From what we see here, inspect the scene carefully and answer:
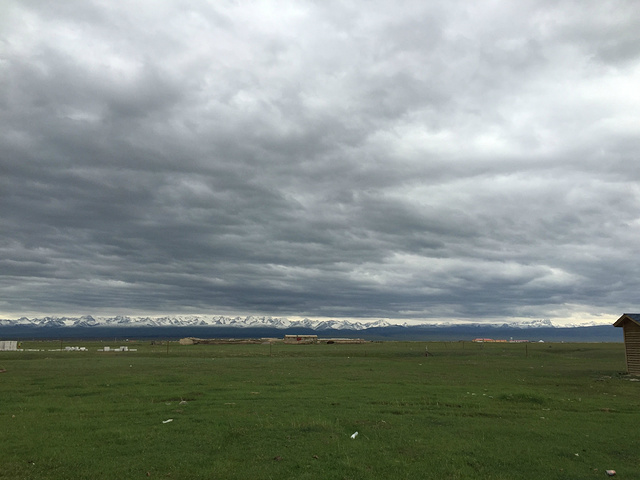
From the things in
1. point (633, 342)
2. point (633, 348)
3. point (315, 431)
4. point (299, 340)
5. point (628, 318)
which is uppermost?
point (628, 318)

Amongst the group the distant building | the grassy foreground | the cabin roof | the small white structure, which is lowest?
the distant building

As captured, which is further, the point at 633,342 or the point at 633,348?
the point at 633,342

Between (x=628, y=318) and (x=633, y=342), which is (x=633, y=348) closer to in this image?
(x=633, y=342)

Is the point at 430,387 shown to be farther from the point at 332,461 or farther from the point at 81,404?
the point at 81,404

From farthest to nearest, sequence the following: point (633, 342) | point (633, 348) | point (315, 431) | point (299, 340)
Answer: point (299, 340), point (633, 342), point (633, 348), point (315, 431)

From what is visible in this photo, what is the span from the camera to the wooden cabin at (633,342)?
134 ft

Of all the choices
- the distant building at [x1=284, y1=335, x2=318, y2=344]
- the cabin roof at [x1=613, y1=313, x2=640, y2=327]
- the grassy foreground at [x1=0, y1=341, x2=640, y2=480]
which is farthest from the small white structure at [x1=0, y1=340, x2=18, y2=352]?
the cabin roof at [x1=613, y1=313, x2=640, y2=327]

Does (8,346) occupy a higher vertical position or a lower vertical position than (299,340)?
higher

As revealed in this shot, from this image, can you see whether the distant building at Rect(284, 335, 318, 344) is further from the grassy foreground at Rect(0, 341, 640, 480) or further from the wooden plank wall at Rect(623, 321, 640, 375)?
the grassy foreground at Rect(0, 341, 640, 480)

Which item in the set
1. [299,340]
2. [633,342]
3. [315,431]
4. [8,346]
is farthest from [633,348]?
[299,340]

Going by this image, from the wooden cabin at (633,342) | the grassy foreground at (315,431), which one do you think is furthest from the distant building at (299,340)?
the grassy foreground at (315,431)

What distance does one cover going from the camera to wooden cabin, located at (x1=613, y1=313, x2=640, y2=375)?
4072cm

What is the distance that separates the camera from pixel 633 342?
41344mm

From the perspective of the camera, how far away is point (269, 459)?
15047mm
